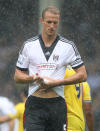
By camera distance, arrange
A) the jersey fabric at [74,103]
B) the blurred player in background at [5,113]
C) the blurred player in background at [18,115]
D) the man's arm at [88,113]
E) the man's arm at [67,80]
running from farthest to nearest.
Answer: the blurred player in background at [5,113] → the blurred player in background at [18,115] → the man's arm at [88,113] → the jersey fabric at [74,103] → the man's arm at [67,80]

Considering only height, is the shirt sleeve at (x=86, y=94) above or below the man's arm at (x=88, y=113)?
above

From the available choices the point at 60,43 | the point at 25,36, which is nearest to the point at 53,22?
the point at 60,43

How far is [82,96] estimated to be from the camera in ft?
27.7

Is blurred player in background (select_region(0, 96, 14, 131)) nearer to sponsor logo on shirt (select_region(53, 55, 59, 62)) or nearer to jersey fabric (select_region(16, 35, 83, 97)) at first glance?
jersey fabric (select_region(16, 35, 83, 97))

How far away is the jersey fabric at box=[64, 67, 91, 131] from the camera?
8.17 meters

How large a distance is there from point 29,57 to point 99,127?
5.59 meters

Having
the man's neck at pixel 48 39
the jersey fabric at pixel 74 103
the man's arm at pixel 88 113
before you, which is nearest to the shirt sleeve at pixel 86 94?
the man's arm at pixel 88 113

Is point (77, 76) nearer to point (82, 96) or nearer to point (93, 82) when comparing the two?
point (82, 96)

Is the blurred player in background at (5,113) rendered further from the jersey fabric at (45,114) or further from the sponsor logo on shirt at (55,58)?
the sponsor logo on shirt at (55,58)

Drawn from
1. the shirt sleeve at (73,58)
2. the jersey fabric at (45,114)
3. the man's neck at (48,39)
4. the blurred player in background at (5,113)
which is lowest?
the blurred player in background at (5,113)

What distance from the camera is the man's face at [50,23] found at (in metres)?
7.75

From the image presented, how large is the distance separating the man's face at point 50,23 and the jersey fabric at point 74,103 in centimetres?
61

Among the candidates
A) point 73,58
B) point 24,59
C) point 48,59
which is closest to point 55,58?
point 48,59

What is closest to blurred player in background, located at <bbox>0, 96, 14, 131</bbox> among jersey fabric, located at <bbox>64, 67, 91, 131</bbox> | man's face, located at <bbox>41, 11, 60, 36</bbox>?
jersey fabric, located at <bbox>64, 67, 91, 131</bbox>
